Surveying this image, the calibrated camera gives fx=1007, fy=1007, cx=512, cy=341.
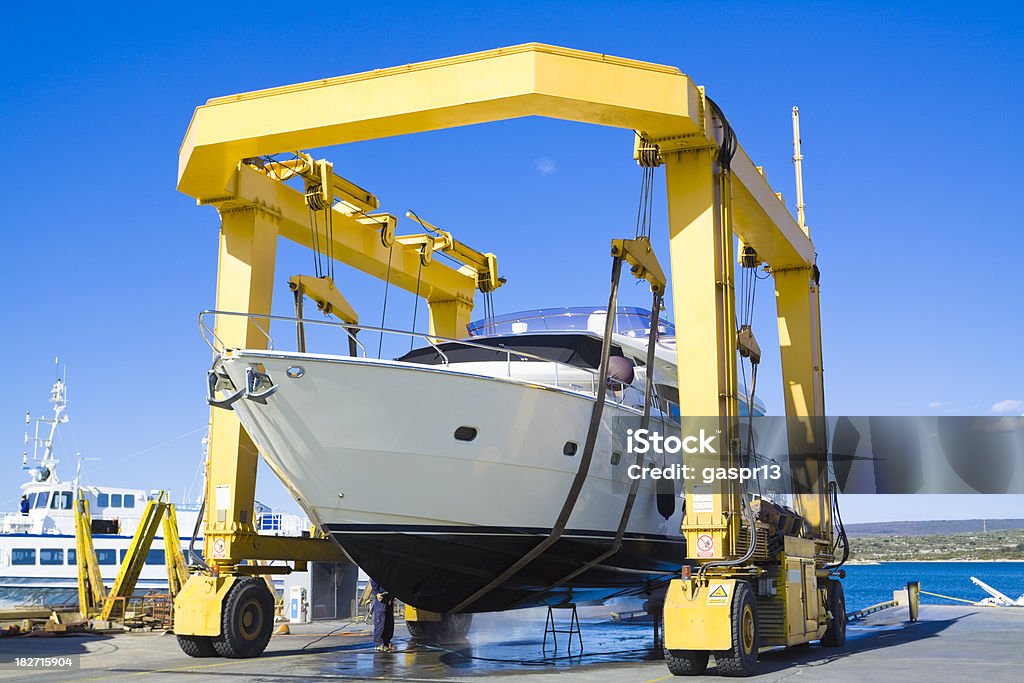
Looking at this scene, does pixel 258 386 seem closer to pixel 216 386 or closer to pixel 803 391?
pixel 216 386

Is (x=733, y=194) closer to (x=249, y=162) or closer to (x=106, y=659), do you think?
(x=249, y=162)

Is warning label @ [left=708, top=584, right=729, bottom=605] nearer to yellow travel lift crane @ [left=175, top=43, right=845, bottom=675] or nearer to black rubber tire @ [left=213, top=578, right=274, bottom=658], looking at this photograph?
yellow travel lift crane @ [left=175, top=43, right=845, bottom=675]

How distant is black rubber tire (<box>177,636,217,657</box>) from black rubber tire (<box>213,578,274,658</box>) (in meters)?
0.08

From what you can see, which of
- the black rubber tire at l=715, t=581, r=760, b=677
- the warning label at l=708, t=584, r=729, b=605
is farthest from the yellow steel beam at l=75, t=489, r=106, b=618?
the black rubber tire at l=715, t=581, r=760, b=677

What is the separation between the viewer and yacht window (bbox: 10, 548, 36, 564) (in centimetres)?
3027

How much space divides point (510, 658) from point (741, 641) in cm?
358

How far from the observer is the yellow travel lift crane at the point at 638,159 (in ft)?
33.2

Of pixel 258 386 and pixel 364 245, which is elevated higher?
pixel 364 245

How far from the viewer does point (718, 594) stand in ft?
31.6

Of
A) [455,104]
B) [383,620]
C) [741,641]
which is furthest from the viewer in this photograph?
[383,620]

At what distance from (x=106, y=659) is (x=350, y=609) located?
25.9 ft

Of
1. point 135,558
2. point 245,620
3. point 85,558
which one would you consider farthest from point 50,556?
point 245,620

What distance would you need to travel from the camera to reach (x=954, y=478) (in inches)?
510

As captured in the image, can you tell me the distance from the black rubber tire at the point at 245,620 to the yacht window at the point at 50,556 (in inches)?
867
